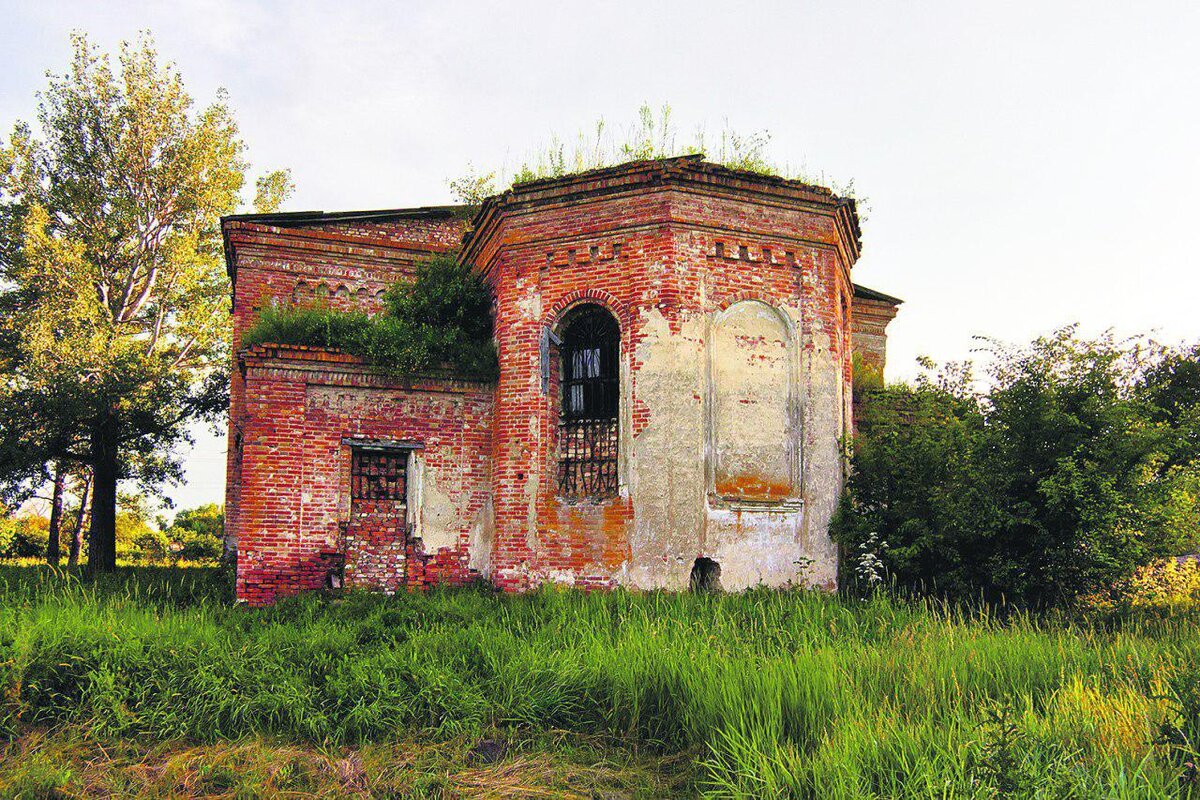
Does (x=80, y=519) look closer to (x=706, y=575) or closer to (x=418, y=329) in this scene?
(x=418, y=329)

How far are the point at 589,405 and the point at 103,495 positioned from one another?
1340 cm

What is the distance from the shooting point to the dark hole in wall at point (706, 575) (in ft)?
37.0

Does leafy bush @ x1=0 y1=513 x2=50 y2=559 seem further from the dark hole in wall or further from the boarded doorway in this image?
the dark hole in wall

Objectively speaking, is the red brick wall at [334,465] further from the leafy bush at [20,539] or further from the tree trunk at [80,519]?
the leafy bush at [20,539]

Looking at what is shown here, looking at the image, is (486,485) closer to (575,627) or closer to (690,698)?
(575,627)

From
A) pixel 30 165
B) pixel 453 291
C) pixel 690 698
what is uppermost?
pixel 30 165

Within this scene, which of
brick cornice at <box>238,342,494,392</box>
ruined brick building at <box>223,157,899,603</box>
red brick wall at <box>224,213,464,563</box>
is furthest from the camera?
red brick wall at <box>224,213,464,563</box>

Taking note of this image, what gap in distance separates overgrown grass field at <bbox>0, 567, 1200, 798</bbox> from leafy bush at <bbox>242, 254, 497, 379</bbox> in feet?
13.8

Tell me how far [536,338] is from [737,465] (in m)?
3.41

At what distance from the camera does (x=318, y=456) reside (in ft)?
40.2

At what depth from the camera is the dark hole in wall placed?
37.0ft

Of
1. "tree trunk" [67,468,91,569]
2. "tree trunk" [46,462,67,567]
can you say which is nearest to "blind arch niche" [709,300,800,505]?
"tree trunk" [46,462,67,567]

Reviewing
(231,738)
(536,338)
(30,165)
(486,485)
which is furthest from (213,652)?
(30,165)

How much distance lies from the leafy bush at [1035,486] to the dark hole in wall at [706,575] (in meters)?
1.88
